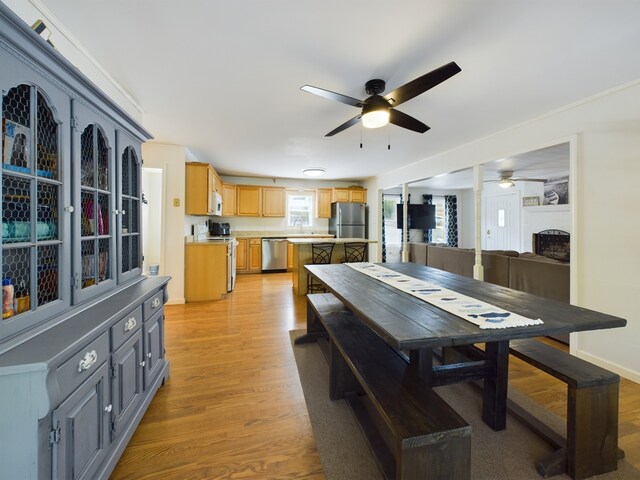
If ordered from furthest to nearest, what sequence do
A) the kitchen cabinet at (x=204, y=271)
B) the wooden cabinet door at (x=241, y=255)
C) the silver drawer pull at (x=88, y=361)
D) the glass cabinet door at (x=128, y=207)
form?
1. the wooden cabinet door at (x=241, y=255)
2. the kitchen cabinet at (x=204, y=271)
3. the glass cabinet door at (x=128, y=207)
4. the silver drawer pull at (x=88, y=361)

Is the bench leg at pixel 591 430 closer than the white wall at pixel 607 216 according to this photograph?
Yes

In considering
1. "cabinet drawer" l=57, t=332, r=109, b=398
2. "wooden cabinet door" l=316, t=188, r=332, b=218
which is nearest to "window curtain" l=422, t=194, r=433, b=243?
"wooden cabinet door" l=316, t=188, r=332, b=218

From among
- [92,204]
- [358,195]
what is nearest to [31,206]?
[92,204]

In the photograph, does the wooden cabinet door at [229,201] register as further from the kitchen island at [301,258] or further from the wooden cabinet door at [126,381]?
the wooden cabinet door at [126,381]

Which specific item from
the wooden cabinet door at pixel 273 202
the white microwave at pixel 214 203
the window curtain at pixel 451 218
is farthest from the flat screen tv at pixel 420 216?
the white microwave at pixel 214 203

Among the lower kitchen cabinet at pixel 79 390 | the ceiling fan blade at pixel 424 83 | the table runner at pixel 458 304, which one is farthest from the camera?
the ceiling fan blade at pixel 424 83

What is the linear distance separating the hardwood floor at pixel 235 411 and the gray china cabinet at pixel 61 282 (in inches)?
7.3

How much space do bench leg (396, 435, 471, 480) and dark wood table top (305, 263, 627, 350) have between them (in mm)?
341

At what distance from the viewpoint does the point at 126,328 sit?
146 cm

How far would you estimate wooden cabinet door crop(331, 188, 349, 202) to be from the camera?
7008 millimetres

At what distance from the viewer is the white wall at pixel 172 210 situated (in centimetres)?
394

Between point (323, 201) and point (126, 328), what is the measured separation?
596 centimetres

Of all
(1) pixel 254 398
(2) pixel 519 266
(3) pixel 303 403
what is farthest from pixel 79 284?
(2) pixel 519 266

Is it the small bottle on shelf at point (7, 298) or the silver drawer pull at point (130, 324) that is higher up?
the small bottle on shelf at point (7, 298)
